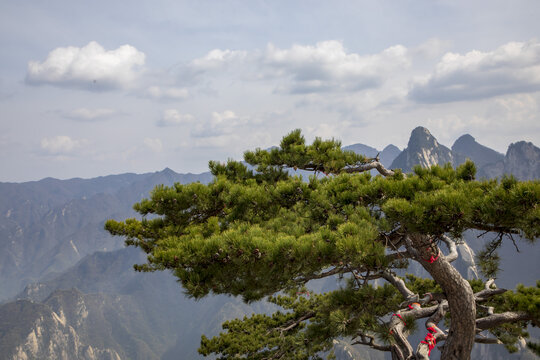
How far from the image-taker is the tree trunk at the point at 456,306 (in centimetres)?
772

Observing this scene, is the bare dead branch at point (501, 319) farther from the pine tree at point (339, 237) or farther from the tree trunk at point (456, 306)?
the tree trunk at point (456, 306)

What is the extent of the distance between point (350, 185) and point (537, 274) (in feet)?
560

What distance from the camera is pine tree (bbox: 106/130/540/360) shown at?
5375 mm

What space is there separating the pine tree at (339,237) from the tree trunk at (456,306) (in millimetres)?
21

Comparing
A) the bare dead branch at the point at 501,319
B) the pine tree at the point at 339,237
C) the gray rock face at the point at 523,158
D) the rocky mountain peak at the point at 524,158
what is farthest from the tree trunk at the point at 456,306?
the rocky mountain peak at the point at 524,158

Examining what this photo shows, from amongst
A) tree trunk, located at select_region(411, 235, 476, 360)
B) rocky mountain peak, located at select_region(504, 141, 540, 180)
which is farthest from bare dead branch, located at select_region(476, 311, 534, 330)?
rocky mountain peak, located at select_region(504, 141, 540, 180)

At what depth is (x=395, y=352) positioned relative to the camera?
8844 mm

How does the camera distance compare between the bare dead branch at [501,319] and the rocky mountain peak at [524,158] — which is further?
the rocky mountain peak at [524,158]

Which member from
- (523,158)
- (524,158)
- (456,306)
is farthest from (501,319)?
(523,158)

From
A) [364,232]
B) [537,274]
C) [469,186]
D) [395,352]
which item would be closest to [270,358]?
[395,352]

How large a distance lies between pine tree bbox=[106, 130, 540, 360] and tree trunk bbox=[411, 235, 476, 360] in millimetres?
21

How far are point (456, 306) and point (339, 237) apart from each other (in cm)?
438

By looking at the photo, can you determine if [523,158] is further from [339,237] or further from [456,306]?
[339,237]

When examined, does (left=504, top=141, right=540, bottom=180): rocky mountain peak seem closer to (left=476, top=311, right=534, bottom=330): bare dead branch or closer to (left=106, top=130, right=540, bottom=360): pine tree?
(left=476, top=311, right=534, bottom=330): bare dead branch
